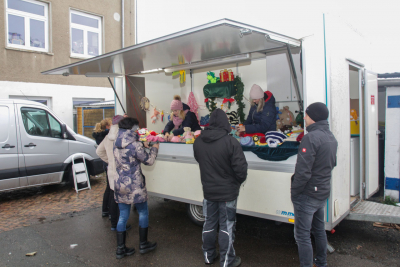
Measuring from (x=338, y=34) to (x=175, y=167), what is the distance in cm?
277

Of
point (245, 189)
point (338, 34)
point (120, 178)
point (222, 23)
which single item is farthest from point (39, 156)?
point (338, 34)


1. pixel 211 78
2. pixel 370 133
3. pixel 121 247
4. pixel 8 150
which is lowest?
pixel 121 247

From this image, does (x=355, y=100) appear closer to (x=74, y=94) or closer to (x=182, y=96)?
(x=182, y=96)

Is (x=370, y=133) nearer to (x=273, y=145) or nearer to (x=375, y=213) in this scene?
(x=375, y=213)

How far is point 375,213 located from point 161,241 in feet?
9.04

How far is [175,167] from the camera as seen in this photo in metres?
4.66

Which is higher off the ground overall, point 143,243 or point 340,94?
point 340,94

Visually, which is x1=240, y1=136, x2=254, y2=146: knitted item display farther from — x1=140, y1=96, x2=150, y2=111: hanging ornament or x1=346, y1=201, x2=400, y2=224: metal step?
x1=140, y1=96, x2=150, y2=111: hanging ornament

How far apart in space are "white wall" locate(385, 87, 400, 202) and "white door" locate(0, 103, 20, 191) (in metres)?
6.88

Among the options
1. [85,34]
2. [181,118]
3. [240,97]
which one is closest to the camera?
[240,97]

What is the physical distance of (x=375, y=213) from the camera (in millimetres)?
3818

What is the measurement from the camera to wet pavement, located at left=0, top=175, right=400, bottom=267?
12.1ft

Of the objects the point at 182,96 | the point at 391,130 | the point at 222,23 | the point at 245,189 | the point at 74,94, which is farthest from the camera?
the point at 74,94

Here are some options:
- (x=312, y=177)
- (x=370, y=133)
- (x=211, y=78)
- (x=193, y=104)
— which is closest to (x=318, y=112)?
(x=312, y=177)
